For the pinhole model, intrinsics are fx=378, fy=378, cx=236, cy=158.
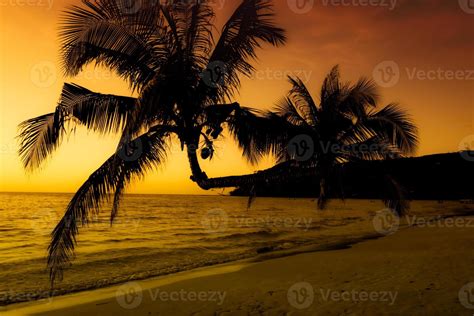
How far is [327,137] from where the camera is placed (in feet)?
34.6

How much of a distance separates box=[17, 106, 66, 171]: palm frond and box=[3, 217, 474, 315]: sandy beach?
2.71m

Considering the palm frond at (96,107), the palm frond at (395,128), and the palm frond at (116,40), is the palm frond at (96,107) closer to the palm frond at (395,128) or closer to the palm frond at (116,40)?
the palm frond at (116,40)

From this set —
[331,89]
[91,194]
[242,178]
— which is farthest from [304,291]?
[331,89]

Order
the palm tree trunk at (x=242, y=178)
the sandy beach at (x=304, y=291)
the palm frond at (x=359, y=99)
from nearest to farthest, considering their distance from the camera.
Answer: the sandy beach at (x=304, y=291)
the palm tree trunk at (x=242, y=178)
the palm frond at (x=359, y=99)

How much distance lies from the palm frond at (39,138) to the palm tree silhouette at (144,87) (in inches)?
0.6

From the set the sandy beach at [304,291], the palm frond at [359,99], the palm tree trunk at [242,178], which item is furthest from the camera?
the palm frond at [359,99]

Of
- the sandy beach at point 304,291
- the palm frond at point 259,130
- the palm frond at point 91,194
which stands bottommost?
the sandy beach at point 304,291

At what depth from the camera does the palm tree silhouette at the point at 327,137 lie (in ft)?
20.5

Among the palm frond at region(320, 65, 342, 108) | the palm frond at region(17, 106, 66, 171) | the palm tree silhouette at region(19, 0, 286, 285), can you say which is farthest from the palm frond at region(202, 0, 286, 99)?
the palm frond at region(320, 65, 342, 108)

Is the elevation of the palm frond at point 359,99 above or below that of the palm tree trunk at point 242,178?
above

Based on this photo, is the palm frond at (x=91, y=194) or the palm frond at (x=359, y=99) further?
the palm frond at (x=359, y=99)

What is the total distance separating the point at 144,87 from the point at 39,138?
2.12 m

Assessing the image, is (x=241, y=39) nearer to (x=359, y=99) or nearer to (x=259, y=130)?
(x=259, y=130)

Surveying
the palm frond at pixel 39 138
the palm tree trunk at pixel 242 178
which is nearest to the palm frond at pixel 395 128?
the palm tree trunk at pixel 242 178
